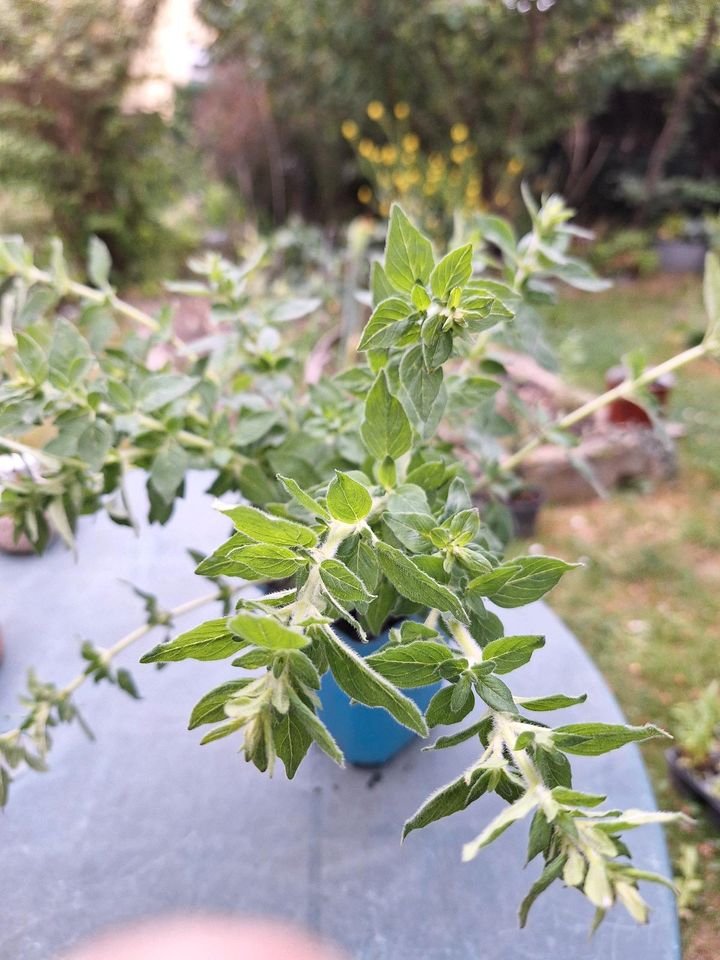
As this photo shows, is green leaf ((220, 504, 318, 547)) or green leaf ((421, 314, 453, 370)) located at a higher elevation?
green leaf ((421, 314, 453, 370))

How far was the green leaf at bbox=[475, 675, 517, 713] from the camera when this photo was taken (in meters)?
0.53

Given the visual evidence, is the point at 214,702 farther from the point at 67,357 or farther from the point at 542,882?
the point at 67,357

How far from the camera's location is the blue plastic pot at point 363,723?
2.67 ft

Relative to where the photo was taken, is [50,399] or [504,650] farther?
[50,399]

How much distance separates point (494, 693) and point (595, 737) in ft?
0.27

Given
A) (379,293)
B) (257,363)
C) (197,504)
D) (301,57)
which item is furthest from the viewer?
(301,57)

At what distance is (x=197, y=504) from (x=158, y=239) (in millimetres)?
5221

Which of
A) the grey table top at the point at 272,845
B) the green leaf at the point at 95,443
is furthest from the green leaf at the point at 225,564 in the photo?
the grey table top at the point at 272,845

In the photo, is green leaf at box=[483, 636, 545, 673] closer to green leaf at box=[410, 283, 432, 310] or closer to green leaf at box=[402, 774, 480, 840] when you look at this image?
green leaf at box=[402, 774, 480, 840]

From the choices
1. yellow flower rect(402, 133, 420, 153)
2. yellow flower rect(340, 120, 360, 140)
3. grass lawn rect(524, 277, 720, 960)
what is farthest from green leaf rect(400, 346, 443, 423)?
yellow flower rect(340, 120, 360, 140)

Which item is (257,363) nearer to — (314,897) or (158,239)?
(314,897)

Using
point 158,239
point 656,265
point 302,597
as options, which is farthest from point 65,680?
point 656,265

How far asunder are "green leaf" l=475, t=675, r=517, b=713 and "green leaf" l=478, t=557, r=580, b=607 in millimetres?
79

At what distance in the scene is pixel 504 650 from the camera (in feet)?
1.81
